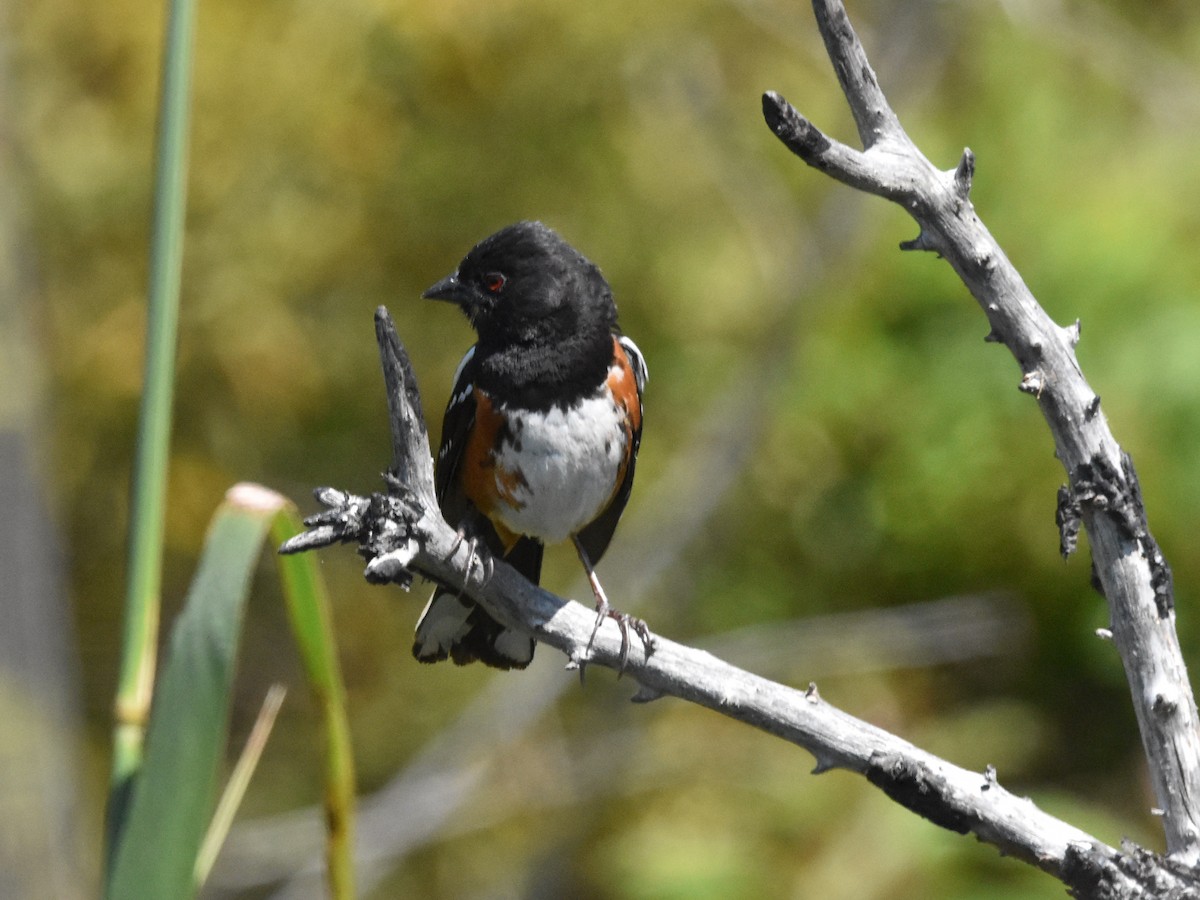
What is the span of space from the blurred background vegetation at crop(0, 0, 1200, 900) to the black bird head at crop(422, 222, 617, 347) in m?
1.71

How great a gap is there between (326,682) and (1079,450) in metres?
1.09

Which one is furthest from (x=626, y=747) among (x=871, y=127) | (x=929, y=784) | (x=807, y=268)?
(x=871, y=127)

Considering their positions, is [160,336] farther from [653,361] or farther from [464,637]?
[653,361]

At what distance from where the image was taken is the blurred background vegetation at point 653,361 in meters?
4.34

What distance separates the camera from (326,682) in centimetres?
186

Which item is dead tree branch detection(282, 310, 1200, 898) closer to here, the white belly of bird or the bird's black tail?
the bird's black tail

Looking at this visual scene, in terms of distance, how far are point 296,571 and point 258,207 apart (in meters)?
3.21

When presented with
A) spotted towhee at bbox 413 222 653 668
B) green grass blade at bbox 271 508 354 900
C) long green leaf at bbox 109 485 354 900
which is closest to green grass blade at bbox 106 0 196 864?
long green leaf at bbox 109 485 354 900

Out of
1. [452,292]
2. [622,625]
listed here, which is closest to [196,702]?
[622,625]

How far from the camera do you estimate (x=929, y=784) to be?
1754 millimetres

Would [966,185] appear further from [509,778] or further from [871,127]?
[509,778]

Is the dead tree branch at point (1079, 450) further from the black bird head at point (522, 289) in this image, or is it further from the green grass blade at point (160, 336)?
the black bird head at point (522, 289)

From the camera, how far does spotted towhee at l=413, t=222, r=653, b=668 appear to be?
278 centimetres

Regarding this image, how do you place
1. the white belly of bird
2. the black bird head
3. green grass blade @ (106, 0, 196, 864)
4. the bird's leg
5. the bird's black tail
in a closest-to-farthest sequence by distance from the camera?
green grass blade @ (106, 0, 196, 864) < the bird's leg < the bird's black tail < the white belly of bird < the black bird head
